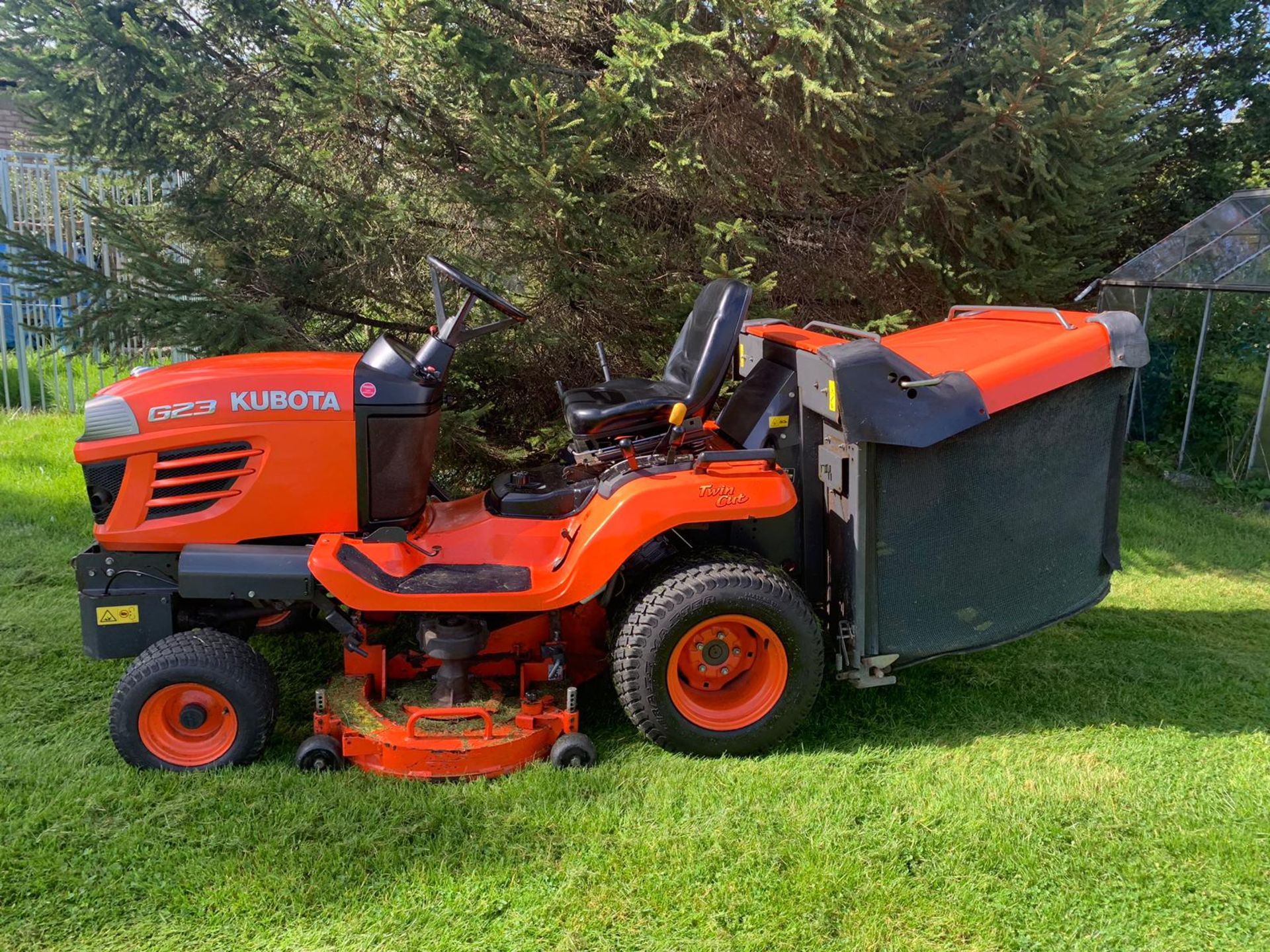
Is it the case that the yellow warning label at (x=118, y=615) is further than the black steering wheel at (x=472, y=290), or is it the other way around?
the black steering wheel at (x=472, y=290)

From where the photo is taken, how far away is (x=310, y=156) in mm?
5191

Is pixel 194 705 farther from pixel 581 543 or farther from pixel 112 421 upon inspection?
pixel 581 543

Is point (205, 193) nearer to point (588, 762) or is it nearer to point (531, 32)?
point (531, 32)

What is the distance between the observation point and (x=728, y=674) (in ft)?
10.7

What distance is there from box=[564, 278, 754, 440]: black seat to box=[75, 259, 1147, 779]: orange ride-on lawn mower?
14mm

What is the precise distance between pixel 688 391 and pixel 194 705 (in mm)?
1889

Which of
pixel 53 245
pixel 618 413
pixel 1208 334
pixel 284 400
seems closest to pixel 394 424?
pixel 284 400

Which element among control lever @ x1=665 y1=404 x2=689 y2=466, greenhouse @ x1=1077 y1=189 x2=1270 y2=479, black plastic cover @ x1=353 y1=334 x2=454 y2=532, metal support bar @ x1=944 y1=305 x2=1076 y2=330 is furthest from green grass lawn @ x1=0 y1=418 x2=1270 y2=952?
greenhouse @ x1=1077 y1=189 x2=1270 y2=479

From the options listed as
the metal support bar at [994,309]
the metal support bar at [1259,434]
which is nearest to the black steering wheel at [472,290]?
the metal support bar at [994,309]

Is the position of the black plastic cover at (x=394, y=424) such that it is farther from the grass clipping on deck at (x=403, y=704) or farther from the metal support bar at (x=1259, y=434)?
the metal support bar at (x=1259, y=434)

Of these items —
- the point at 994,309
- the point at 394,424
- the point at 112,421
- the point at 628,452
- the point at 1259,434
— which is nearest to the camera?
the point at 112,421

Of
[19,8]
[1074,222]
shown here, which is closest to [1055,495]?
[1074,222]

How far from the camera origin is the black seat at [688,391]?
3.36 metres

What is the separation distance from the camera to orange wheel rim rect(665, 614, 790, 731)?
317 cm
